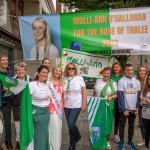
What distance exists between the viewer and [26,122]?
223 inches

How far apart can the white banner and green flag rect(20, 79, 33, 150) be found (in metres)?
1.81

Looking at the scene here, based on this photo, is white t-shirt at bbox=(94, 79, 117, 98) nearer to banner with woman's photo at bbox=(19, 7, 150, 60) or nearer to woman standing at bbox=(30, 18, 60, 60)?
banner with woman's photo at bbox=(19, 7, 150, 60)

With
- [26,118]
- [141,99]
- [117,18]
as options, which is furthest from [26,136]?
[117,18]

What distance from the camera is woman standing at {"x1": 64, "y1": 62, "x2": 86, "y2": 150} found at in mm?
6590

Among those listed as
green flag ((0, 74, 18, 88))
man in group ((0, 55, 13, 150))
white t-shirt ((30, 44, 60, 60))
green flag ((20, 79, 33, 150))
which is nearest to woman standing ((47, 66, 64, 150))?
green flag ((20, 79, 33, 150))

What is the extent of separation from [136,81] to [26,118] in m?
2.40

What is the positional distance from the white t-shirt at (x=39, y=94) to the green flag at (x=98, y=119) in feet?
4.05

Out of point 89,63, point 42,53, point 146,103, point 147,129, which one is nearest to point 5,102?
point 42,53

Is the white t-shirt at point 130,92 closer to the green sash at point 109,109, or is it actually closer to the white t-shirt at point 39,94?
the green sash at point 109,109

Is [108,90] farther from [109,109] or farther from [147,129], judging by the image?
[147,129]

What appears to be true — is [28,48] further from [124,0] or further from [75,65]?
[124,0]

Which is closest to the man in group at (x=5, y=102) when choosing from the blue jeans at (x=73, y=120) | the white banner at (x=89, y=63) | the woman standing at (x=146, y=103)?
the blue jeans at (x=73, y=120)

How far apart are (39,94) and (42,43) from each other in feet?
6.85

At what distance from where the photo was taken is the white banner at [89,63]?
730cm
